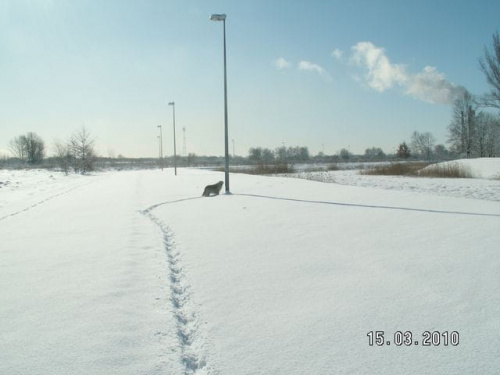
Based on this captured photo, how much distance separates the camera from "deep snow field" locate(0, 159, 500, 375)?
114 inches

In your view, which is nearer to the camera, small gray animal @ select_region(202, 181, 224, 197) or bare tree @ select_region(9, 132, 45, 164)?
small gray animal @ select_region(202, 181, 224, 197)

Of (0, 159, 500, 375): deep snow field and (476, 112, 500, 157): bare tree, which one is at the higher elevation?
(476, 112, 500, 157): bare tree

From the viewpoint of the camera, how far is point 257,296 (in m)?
4.20

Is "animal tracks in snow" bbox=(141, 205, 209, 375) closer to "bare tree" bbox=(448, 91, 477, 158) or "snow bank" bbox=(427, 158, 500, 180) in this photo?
"snow bank" bbox=(427, 158, 500, 180)

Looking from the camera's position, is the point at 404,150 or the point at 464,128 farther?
the point at 404,150

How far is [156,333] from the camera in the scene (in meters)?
3.37

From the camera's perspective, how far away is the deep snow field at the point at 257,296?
9.49 feet

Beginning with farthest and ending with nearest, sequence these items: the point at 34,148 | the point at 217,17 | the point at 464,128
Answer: the point at 34,148
the point at 464,128
the point at 217,17

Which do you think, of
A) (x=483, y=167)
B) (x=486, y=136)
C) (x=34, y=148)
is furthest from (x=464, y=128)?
(x=34, y=148)

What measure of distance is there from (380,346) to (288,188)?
13208 mm

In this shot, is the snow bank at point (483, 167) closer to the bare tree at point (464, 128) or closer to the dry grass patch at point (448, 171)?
the dry grass patch at point (448, 171)

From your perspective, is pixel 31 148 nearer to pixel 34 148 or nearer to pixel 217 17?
pixel 34 148

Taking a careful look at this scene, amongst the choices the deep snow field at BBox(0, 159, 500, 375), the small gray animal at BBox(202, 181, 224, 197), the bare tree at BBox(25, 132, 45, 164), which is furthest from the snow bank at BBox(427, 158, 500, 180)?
the bare tree at BBox(25, 132, 45, 164)

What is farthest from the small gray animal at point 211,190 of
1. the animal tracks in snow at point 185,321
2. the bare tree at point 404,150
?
the bare tree at point 404,150
